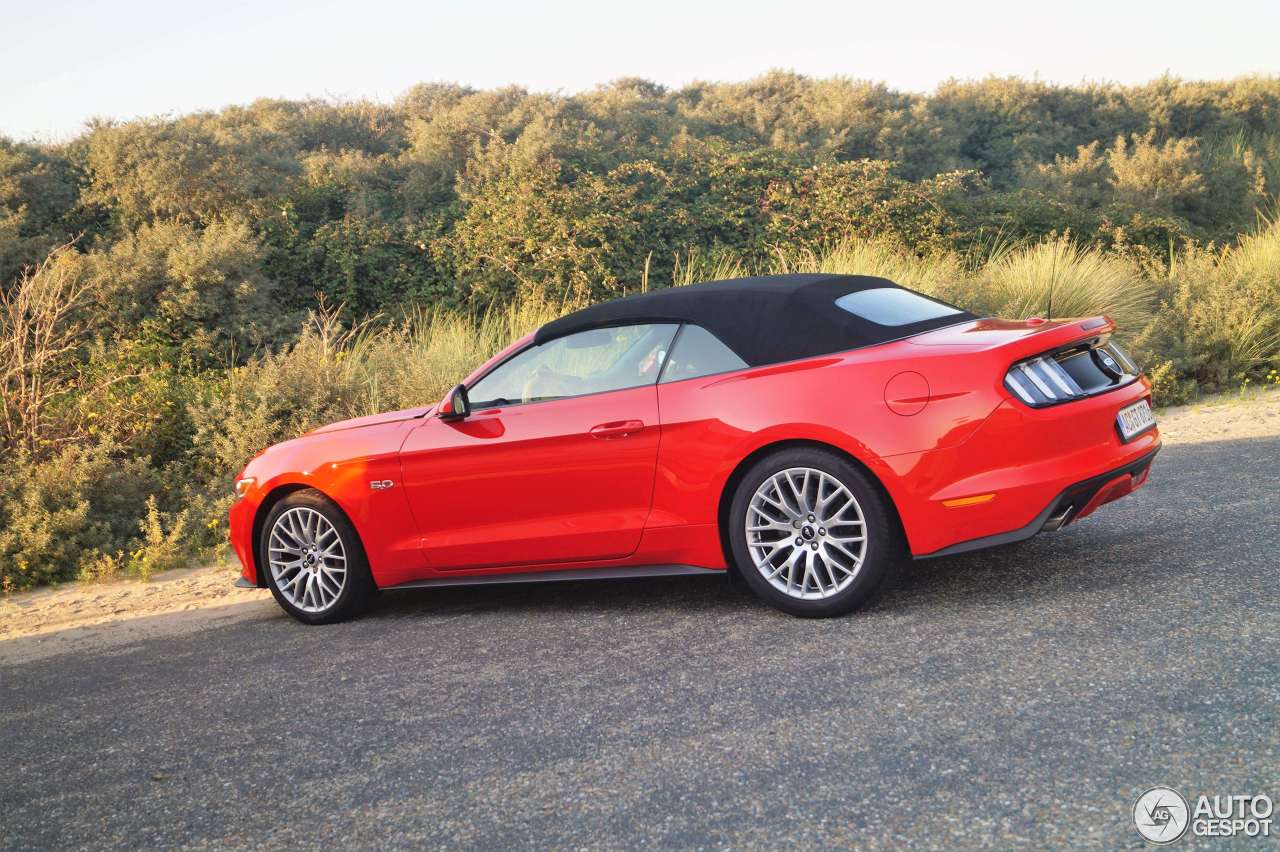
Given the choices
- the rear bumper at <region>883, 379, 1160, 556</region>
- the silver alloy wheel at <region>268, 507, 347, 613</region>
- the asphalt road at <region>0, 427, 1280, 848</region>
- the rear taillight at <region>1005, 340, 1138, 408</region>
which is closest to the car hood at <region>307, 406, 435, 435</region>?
the silver alloy wheel at <region>268, 507, 347, 613</region>

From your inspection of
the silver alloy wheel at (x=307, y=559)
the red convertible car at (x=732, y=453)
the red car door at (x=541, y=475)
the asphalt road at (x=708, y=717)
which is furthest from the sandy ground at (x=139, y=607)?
the red car door at (x=541, y=475)

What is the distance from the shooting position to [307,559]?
6.91m

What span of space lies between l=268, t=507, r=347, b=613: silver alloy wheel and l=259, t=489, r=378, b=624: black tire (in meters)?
0.02

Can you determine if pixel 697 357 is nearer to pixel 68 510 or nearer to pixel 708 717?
pixel 708 717

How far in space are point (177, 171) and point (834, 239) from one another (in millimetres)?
10599

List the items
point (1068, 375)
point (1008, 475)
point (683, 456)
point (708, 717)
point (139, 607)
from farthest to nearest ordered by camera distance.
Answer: point (139, 607), point (683, 456), point (1068, 375), point (1008, 475), point (708, 717)

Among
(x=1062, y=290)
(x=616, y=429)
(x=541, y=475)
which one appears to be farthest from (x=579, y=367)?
(x=1062, y=290)

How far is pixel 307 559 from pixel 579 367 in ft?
6.76

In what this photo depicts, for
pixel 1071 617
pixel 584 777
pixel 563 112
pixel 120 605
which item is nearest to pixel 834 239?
pixel 563 112

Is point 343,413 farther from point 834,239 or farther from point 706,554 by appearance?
point 834,239

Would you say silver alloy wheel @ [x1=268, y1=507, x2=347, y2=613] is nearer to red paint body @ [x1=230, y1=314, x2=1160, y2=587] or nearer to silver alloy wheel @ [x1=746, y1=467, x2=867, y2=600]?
red paint body @ [x1=230, y1=314, x2=1160, y2=587]

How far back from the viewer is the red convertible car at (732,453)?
5.14m

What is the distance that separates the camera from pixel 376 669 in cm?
562

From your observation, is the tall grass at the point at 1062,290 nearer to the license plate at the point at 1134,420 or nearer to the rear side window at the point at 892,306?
the rear side window at the point at 892,306
